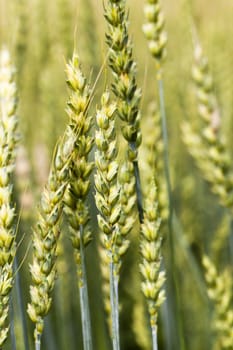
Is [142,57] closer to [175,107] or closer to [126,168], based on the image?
[175,107]

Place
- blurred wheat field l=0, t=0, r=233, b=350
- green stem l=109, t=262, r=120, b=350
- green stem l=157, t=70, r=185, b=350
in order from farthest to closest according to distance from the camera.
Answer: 1. blurred wheat field l=0, t=0, r=233, b=350
2. green stem l=157, t=70, r=185, b=350
3. green stem l=109, t=262, r=120, b=350

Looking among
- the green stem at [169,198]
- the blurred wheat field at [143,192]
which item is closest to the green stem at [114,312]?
the blurred wheat field at [143,192]

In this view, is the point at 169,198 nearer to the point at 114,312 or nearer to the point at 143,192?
the point at 143,192

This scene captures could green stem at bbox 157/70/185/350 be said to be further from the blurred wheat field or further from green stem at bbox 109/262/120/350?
green stem at bbox 109/262/120/350

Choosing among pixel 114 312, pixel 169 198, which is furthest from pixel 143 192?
pixel 114 312

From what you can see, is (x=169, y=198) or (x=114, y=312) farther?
(x=169, y=198)

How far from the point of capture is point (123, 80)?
104 centimetres

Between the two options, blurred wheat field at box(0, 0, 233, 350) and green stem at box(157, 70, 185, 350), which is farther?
blurred wheat field at box(0, 0, 233, 350)

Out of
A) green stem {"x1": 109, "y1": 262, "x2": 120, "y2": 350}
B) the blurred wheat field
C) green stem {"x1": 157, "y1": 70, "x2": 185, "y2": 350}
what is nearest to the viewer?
green stem {"x1": 109, "y1": 262, "x2": 120, "y2": 350}

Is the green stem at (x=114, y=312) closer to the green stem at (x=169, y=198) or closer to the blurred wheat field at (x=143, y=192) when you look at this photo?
the blurred wheat field at (x=143, y=192)

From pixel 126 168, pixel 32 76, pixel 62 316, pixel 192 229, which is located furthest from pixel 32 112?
pixel 126 168

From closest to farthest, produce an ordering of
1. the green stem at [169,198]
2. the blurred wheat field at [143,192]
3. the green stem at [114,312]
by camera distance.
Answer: the green stem at [114,312] < the green stem at [169,198] < the blurred wheat field at [143,192]

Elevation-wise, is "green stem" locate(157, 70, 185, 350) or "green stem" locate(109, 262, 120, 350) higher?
"green stem" locate(157, 70, 185, 350)

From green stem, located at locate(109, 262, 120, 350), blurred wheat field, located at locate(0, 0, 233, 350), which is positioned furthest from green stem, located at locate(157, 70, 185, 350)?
green stem, located at locate(109, 262, 120, 350)
